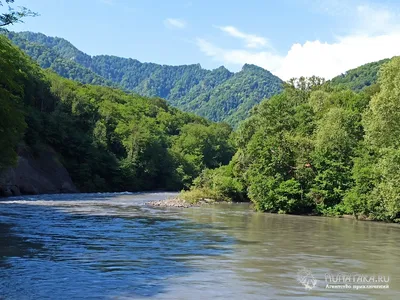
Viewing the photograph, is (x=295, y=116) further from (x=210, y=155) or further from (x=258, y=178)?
(x=210, y=155)

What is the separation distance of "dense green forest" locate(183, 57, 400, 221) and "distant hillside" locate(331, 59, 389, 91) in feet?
250

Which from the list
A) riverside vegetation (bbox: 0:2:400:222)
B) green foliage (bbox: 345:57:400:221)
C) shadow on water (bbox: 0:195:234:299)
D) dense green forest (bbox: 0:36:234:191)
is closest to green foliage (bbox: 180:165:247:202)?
riverside vegetation (bbox: 0:2:400:222)

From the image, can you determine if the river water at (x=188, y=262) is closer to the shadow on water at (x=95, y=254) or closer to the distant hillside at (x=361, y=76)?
the shadow on water at (x=95, y=254)

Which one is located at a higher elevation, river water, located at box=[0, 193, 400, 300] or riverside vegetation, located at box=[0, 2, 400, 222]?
riverside vegetation, located at box=[0, 2, 400, 222]

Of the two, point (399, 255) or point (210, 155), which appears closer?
point (399, 255)

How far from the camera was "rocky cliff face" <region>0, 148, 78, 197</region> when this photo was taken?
57.9m

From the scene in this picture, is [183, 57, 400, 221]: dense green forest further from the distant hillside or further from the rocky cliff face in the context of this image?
the distant hillside

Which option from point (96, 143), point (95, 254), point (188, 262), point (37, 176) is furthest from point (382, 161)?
point (96, 143)

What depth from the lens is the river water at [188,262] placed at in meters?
12.5

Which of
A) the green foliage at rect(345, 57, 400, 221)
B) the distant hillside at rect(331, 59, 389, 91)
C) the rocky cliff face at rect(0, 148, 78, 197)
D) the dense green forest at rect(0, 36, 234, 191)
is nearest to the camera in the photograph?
the green foliage at rect(345, 57, 400, 221)

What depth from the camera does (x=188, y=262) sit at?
16.8m

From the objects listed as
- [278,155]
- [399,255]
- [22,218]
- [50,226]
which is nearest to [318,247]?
[399,255]

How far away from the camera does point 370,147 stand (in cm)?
4153

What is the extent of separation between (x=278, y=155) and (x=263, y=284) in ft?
113
